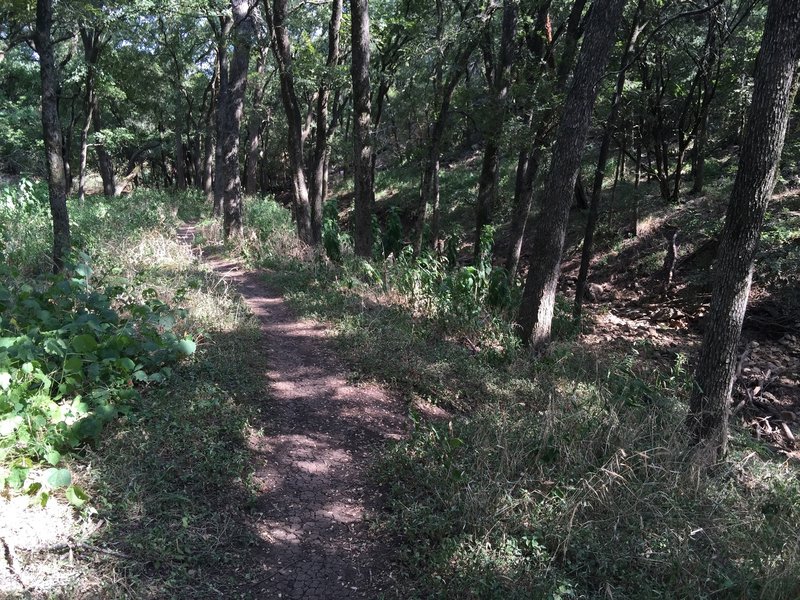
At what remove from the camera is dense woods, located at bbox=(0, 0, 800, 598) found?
3385mm

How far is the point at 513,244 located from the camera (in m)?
11.0

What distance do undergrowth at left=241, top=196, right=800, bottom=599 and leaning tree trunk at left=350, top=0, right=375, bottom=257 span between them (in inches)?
158

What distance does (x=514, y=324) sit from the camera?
23.9 ft

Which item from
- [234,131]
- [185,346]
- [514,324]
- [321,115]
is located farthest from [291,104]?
[185,346]

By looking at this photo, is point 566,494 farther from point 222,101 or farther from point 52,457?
point 222,101

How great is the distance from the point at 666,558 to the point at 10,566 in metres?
3.62

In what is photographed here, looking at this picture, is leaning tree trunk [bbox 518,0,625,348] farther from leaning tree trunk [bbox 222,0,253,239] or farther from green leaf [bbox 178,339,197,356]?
leaning tree trunk [bbox 222,0,253,239]

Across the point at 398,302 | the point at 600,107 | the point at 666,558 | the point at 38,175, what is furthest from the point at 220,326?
the point at 38,175

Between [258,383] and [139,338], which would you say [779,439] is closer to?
[258,383]

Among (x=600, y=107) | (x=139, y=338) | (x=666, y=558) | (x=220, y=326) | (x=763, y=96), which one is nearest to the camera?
(x=666, y=558)

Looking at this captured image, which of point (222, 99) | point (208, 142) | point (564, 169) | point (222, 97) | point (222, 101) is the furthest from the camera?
point (208, 142)

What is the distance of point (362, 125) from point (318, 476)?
7103mm

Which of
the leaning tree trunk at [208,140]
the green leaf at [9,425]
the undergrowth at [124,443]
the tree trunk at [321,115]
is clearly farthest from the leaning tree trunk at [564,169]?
the leaning tree trunk at [208,140]

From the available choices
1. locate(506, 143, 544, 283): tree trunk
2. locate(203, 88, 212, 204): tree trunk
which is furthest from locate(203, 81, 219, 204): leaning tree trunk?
locate(506, 143, 544, 283): tree trunk
